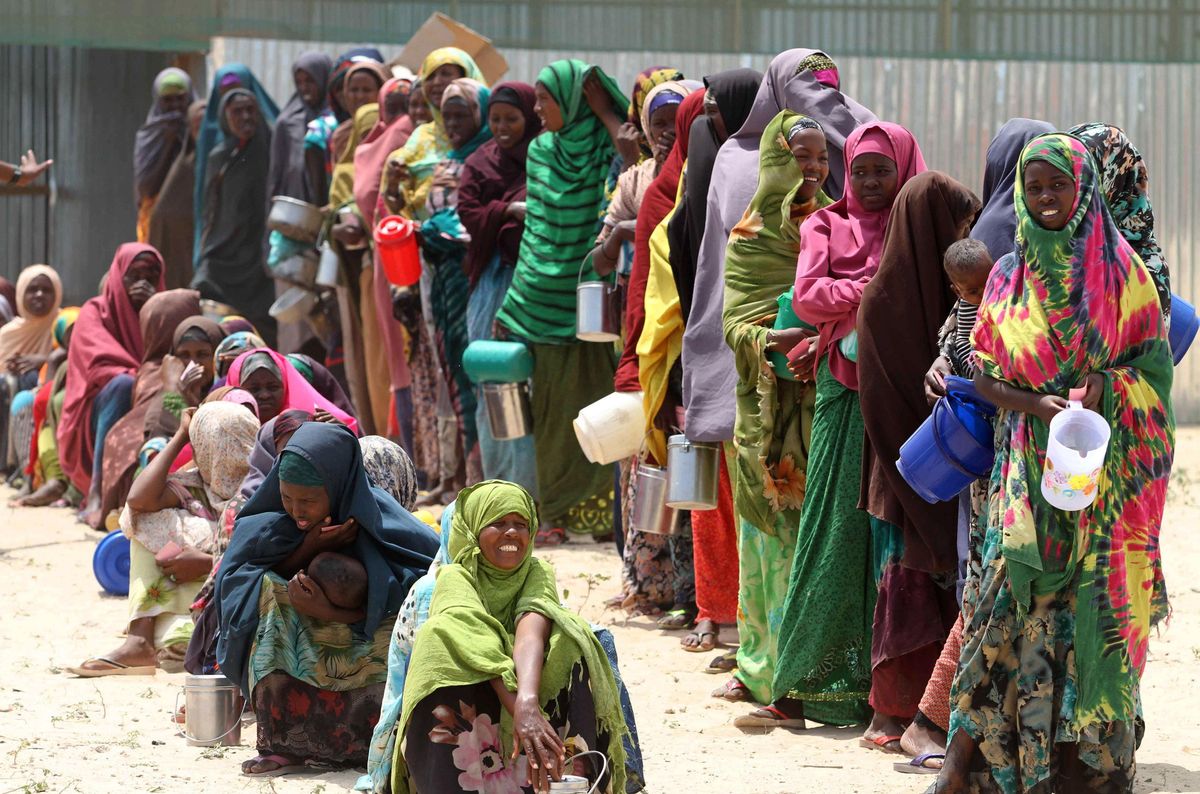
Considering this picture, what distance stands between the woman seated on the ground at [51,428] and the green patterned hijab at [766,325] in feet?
21.7

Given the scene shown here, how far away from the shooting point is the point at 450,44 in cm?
1222

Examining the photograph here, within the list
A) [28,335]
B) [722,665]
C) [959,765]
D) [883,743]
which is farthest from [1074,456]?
[28,335]

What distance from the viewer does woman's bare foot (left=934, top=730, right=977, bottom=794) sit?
455 cm

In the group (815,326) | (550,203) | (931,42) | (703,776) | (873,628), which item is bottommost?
(703,776)

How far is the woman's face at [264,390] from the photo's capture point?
6.81 meters

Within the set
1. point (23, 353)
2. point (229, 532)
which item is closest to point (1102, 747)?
point (229, 532)

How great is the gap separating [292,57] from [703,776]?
31.5ft

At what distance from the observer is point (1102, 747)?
439cm

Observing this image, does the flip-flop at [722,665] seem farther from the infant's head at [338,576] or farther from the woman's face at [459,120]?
the woman's face at [459,120]

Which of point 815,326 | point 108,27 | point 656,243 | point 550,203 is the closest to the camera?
point 815,326

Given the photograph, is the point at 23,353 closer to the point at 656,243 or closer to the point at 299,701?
the point at 656,243

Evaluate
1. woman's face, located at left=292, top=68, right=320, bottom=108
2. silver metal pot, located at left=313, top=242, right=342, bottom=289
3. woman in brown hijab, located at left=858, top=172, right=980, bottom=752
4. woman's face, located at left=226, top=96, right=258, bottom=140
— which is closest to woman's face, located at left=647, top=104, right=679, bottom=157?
woman in brown hijab, located at left=858, top=172, right=980, bottom=752

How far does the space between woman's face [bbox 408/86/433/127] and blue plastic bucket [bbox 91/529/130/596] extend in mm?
3299

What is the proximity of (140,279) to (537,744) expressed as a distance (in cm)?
722
